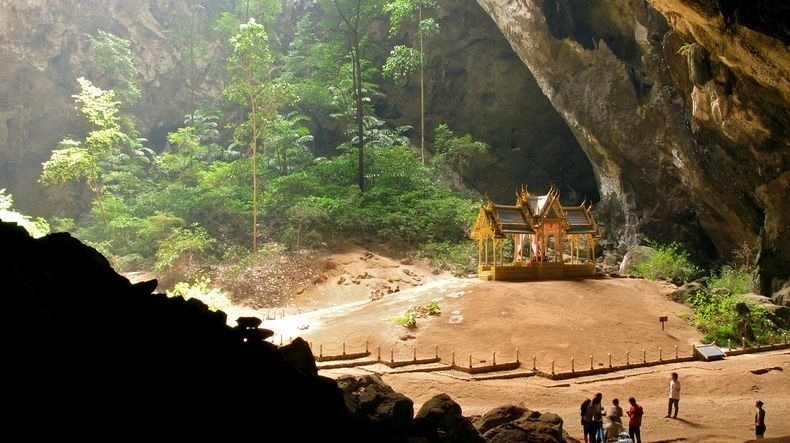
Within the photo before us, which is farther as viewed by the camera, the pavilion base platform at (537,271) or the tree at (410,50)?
the tree at (410,50)

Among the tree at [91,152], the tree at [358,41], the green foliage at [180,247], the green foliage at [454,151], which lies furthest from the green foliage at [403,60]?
the tree at [91,152]

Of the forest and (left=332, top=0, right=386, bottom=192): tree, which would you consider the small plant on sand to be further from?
(left=332, top=0, right=386, bottom=192): tree

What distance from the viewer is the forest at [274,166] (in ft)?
100.0

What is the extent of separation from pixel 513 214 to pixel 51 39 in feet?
112

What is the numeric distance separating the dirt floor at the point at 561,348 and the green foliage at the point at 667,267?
1.89 m

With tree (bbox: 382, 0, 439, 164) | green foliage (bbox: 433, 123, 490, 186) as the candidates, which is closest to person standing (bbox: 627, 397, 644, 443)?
green foliage (bbox: 433, 123, 490, 186)

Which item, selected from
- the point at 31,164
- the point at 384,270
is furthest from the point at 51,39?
the point at 384,270

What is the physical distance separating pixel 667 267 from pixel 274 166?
2294 cm

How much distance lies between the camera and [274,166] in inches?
1446

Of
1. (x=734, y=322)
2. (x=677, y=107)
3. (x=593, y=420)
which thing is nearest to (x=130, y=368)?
(x=593, y=420)

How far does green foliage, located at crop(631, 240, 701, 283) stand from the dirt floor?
Answer: 1.89 m

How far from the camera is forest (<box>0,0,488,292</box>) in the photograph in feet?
100.0

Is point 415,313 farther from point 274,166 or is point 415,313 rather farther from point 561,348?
point 274,166

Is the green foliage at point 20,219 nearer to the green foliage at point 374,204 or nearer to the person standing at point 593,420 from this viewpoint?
the green foliage at point 374,204
